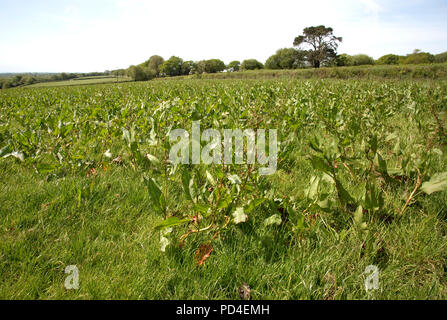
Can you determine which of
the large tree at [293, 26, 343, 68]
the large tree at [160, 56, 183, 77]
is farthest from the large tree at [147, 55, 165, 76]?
the large tree at [293, 26, 343, 68]

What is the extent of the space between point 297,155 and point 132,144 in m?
2.01

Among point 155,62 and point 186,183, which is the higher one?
point 155,62

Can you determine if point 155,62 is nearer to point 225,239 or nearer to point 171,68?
point 171,68

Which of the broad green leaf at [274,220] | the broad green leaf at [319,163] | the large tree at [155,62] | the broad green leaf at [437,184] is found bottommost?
the broad green leaf at [274,220]

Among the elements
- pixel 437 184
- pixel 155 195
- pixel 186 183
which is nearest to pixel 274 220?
pixel 186 183

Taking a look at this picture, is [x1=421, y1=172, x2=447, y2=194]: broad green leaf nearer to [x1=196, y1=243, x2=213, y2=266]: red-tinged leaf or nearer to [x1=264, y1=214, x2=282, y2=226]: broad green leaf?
[x1=264, y1=214, x2=282, y2=226]: broad green leaf

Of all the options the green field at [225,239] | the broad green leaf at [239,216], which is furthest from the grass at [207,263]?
the broad green leaf at [239,216]

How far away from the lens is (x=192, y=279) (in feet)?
4.04

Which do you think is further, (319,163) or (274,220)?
(274,220)

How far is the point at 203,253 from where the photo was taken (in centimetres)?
140

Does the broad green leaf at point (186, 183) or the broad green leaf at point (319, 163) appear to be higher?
the broad green leaf at point (319, 163)

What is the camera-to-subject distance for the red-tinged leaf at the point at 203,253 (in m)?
1.34

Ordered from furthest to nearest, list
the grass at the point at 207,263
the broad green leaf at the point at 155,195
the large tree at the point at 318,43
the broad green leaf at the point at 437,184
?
the large tree at the point at 318,43, the broad green leaf at the point at 437,184, the broad green leaf at the point at 155,195, the grass at the point at 207,263

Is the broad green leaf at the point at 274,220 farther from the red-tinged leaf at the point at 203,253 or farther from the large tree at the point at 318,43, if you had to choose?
the large tree at the point at 318,43
